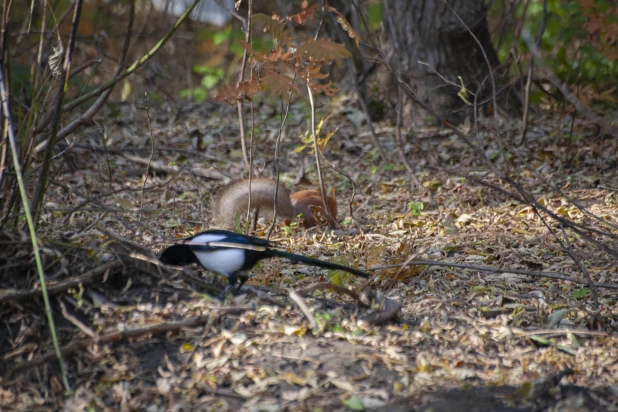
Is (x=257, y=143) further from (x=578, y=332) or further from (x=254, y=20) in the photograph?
(x=578, y=332)

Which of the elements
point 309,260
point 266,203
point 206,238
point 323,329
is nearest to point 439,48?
point 266,203

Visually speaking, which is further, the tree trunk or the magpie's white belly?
the tree trunk

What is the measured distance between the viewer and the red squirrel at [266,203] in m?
5.04

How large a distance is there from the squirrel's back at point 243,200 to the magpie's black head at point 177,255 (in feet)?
4.89

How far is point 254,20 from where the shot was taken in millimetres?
3959

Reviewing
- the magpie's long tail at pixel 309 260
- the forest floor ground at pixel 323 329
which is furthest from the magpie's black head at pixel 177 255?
the magpie's long tail at pixel 309 260

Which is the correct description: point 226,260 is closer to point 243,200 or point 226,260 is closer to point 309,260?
point 309,260

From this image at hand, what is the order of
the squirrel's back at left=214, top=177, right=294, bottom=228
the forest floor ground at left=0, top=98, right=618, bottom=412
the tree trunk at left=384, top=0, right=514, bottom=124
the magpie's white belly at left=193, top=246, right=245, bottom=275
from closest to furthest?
1. the forest floor ground at left=0, top=98, right=618, bottom=412
2. the magpie's white belly at left=193, top=246, right=245, bottom=275
3. the squirrel's back at left=214, top=177, right=294, bottom=228
4. the tree trunk at left=384, top=0, right=514, bottom=124

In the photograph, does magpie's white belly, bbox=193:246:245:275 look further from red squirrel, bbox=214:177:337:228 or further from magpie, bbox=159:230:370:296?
red squirrel, bbox=214:177:337:228

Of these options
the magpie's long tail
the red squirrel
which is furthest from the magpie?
the red squirrel

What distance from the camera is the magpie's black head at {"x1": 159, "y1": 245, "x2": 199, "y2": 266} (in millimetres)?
3505

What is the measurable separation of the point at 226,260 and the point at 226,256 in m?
0.02

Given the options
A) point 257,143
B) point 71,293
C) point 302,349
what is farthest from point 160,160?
point 302,349

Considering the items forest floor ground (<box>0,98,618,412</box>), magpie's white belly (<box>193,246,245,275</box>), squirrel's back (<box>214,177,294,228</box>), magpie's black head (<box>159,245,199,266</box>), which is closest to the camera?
forest floor ground (<box>0,98,618,412</box>)
